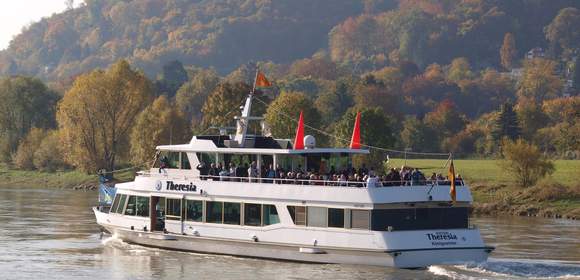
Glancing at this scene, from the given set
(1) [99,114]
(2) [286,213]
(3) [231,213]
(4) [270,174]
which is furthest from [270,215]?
(1) [99,114]

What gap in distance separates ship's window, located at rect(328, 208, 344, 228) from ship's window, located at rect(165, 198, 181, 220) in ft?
22.3

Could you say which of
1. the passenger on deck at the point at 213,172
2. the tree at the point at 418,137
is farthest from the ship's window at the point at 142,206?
the tree at the point at 418,137

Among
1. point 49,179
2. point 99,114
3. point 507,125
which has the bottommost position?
point 49,179

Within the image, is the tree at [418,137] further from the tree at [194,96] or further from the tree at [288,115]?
the tree at [194,96]

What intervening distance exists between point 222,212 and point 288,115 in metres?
45.8

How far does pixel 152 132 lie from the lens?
92438mm

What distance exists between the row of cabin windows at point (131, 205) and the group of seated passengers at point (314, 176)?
2.98 metres

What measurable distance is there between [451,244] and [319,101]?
90.2 metres

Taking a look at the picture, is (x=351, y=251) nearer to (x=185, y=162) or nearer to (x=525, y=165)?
(x=185, y=162)

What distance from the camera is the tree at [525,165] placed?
75.3 meters

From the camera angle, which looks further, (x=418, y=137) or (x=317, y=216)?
(x=418, y=137)

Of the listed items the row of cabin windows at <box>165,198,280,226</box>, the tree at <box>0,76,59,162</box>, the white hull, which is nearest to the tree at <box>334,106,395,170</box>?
the tree at <box>0,76,59,162</box>

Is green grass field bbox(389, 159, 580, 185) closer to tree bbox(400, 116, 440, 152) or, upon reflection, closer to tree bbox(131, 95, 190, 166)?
tree bbox(400, 116, 440, 152)

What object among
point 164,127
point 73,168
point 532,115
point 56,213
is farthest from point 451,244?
point 532,115
